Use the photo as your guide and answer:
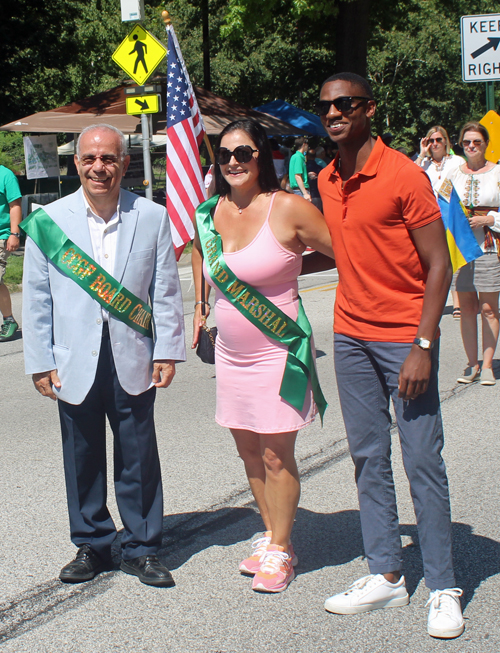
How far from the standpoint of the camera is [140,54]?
11.8 m

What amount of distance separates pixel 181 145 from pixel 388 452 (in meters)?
5.90

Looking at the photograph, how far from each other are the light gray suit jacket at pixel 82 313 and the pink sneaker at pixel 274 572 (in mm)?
896

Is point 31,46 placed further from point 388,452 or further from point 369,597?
point 369,597

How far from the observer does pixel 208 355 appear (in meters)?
3.68

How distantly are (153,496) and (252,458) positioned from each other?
1.55 ft

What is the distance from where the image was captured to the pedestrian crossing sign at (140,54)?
11.6 meters

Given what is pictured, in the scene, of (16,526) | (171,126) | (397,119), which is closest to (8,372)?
(171,126)

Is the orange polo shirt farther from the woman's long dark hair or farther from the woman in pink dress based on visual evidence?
the woman's long dark hair

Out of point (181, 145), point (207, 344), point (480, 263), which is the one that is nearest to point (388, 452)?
point (207, 344)

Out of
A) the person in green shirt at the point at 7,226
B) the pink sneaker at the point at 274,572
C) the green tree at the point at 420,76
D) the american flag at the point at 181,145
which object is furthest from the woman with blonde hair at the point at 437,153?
the green tree at the point at 420,76

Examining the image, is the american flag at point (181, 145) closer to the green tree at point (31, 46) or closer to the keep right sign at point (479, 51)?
the keep right sign at point (479, 51)

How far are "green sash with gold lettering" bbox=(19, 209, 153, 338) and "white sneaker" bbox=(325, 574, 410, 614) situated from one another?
1.47 metres

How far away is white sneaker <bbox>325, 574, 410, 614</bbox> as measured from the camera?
3.12 m

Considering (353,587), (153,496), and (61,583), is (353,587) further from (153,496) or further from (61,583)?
(61,583)
